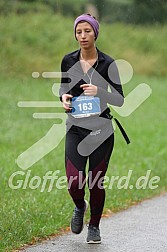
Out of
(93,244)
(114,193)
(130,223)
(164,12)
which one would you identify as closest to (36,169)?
(114,193)

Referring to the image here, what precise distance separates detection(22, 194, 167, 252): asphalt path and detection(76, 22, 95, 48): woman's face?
6.31 ft

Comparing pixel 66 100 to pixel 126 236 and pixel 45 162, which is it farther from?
pixel 45 162

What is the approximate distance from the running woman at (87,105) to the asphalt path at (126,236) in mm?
535

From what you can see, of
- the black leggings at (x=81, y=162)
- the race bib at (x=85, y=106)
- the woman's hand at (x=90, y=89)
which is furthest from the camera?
the black leggings at (x=81, y=162)

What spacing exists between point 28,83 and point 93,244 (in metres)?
19.0

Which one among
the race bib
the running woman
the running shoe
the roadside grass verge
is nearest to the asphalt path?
the running shoe

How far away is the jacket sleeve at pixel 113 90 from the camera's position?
22.7 ft

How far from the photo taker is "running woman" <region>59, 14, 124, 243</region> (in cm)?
689

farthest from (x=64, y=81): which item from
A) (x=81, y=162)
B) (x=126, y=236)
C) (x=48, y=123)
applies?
(x=48, y=123)

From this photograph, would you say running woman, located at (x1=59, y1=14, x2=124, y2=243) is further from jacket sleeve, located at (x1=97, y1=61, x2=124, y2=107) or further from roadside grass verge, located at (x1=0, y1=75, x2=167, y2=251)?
roadside grass verge, located at (x1=0, y1=75, x2=167, y2=251)

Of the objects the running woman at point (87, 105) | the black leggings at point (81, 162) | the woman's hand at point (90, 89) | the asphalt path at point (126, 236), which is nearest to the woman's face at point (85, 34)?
the running woman at point (87, 105)

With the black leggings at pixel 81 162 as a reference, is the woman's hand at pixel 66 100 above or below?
above

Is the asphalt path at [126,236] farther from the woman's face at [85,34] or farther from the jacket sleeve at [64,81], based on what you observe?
the woman's face at [85,34]

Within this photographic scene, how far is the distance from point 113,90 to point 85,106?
0.32 metres
